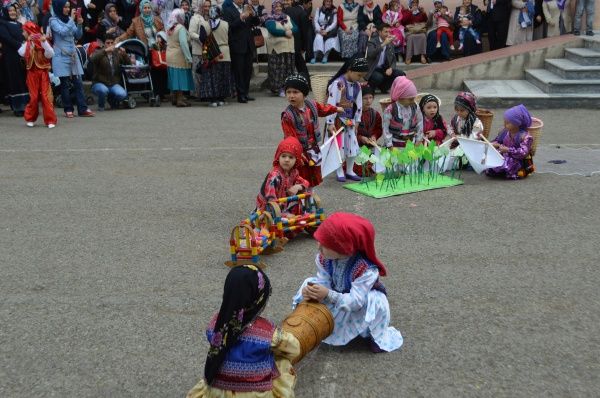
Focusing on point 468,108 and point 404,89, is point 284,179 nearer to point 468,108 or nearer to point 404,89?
point 404,89

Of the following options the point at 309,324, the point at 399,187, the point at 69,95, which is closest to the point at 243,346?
the point at 309,324

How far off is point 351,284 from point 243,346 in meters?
1.02

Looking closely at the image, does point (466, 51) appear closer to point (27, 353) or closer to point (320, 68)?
point (320, 68)

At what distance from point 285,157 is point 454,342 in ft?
8.36

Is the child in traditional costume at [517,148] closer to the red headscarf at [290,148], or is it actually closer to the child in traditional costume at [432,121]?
the child in traditional costume at [432,121]

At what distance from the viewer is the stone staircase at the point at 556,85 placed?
13.0 m

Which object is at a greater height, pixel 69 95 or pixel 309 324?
pixel 69 95

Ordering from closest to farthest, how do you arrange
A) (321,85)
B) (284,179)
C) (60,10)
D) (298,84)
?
1. (284,179)
2. (298,84)
3. (321,85)
4. (60,10)

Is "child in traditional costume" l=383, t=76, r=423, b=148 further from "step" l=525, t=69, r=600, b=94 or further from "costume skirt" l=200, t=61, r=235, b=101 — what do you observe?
"costume skirt" l=200, t=61, r=235, b=101

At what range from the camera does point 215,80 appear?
13.9 m

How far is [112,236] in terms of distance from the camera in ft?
22.4

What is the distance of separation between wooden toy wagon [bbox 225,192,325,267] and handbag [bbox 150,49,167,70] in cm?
836

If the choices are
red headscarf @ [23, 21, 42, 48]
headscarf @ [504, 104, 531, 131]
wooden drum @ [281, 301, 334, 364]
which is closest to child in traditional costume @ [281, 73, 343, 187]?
headscarf @ [504, 104, 531, 131]

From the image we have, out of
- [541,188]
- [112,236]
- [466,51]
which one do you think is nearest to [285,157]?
[112,236]
